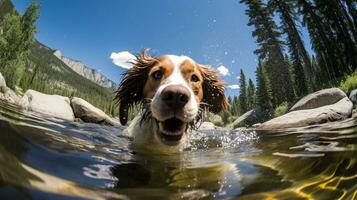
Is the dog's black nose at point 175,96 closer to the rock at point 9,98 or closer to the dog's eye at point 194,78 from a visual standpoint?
the dog's eye at point 194,78

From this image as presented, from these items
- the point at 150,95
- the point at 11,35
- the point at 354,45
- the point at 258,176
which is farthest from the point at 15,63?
the point at 258,176

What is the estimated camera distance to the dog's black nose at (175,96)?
4.15 metres

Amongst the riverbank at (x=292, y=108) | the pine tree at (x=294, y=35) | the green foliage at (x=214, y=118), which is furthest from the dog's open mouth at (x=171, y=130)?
the pine tree at (x=294, y=35)

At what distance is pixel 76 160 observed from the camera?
10.8ft

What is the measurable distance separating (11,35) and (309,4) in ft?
114

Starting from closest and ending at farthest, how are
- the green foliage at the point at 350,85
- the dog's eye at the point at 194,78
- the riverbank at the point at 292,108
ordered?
1. the dog's eye at the point at 194,78
2. the riverbank at the point at 292,108
3. the green foliage at the point at 350,85

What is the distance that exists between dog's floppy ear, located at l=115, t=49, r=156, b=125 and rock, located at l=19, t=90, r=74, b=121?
1278 cm

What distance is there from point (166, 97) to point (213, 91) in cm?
285

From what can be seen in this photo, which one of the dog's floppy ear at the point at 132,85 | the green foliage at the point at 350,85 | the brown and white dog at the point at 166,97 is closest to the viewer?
the brown and white dog at the point at 166,97

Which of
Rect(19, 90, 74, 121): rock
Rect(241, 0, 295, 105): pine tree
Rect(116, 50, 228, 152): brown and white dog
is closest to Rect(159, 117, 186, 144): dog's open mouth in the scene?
Rect(116, 50, 228, 152): brown and white dog

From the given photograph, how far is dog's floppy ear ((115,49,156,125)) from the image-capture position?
6414 millimetres

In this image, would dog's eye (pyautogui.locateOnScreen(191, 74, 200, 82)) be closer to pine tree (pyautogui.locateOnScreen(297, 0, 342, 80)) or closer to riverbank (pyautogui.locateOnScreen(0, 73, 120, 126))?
riverbank (pyautogui.locateOnScreen(0, 73, 120, 126))

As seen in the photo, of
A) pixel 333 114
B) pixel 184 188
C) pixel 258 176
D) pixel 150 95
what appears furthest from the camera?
pixel 333 114

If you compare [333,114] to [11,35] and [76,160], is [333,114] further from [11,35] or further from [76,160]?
[11,35]
